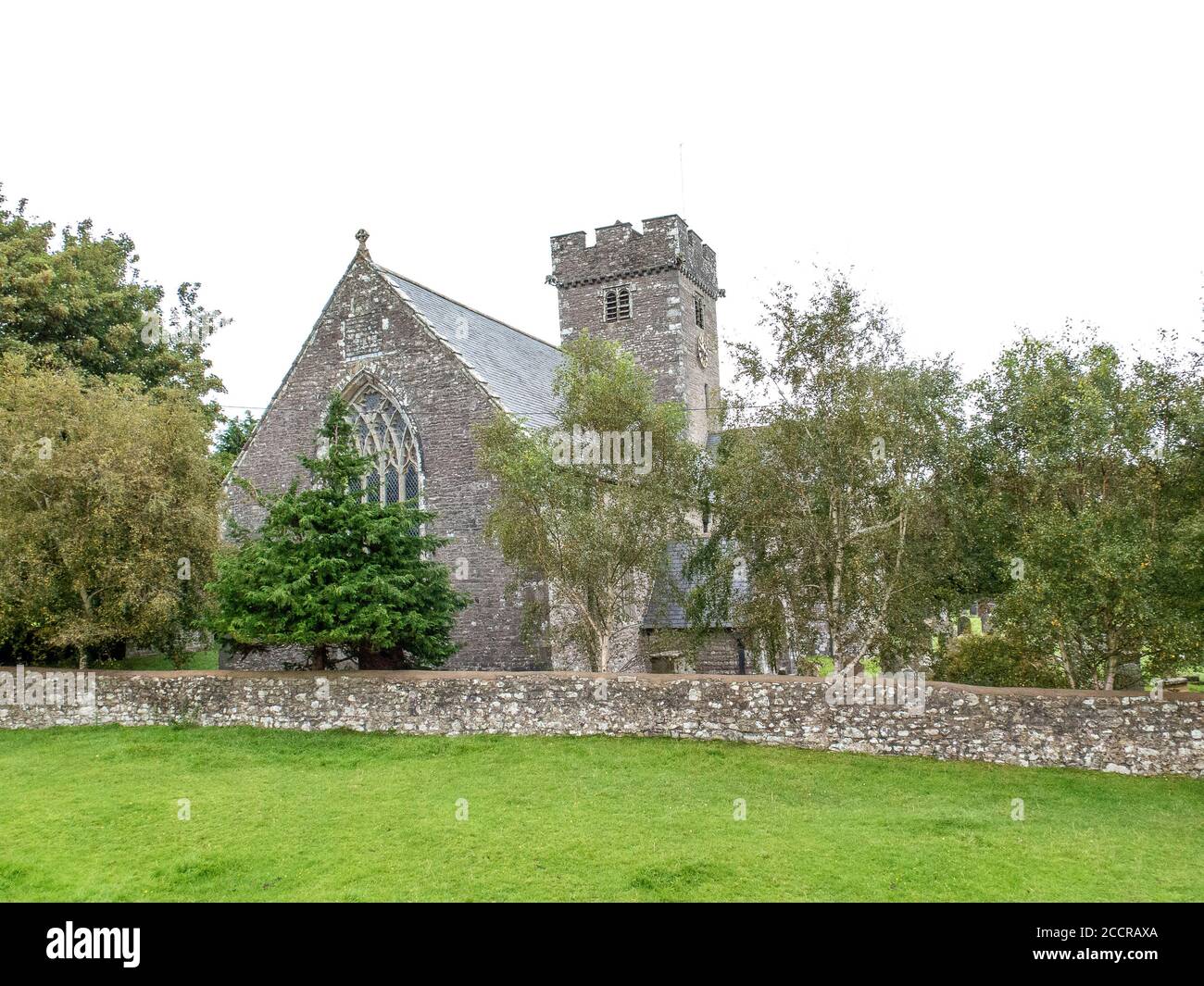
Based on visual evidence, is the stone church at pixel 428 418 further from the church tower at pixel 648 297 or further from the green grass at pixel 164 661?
the church tower at pixel 648 297

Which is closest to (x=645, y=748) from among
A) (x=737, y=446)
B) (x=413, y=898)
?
(x=737, y=446)

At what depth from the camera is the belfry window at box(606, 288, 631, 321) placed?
115 ft

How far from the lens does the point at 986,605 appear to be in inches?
776

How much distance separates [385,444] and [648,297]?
14.3m

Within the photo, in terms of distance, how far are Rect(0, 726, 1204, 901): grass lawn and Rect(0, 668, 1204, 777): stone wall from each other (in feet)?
1.33

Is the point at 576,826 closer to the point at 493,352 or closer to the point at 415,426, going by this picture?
the point at 415,426

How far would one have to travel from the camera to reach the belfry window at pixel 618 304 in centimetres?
3519

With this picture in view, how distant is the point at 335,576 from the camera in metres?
17.9

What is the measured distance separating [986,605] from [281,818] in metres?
14.9

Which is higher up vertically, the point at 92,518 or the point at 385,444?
the point at 385,444

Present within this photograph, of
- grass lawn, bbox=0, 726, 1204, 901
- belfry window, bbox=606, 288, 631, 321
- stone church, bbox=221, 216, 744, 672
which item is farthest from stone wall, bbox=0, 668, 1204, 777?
belfry window, bbox=606, 288, 631, 321

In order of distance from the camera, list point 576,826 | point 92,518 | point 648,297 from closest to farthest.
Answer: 1. point 576,826
2. point 92,518
3. point 648,297

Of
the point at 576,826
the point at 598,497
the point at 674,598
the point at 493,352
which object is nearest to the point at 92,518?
the point at 598,497

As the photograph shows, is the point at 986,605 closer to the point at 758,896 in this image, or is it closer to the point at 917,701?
the point at 917,701
